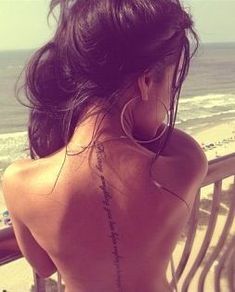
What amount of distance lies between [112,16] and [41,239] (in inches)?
23.1

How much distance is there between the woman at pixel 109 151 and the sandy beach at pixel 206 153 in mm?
5774

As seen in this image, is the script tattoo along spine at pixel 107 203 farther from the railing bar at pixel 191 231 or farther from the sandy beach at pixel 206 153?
the sandy beach at pixel 206 153

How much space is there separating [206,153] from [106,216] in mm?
18618

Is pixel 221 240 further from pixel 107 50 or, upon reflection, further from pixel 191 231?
pixel 107 50

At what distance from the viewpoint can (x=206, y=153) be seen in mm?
19359

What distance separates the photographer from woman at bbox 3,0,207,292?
1.04 meters

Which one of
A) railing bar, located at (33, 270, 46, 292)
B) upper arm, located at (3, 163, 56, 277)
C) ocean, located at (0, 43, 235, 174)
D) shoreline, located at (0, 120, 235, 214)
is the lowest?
ocean, located at (0, 43, 235, 174)

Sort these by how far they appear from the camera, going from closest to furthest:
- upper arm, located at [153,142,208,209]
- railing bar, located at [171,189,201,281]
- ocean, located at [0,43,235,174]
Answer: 1. upper arm, located at [153,142,208,209]
2. railing bar, located at [171,189,201,281]
3. ocean, located at [0,43,235,174]

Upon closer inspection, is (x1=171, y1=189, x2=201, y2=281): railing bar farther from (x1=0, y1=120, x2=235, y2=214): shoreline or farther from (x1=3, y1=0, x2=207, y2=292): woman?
(x1=0, y1=120, x2=235, y2=214): shoreline

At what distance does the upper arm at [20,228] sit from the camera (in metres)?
1.19

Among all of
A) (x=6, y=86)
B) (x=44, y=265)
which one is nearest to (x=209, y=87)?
(x=6, y=86)

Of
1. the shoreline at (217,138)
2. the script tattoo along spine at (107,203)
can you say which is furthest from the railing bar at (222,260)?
the shoreline at (217,138)

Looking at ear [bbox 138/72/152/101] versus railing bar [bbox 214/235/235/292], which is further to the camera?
railing bar [bbox 214/235/235/292]

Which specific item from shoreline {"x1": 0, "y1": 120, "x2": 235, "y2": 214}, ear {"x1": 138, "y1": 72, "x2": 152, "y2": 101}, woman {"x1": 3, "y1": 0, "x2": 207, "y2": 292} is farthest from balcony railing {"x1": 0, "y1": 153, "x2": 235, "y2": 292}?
shoreline {"x1": 0, "y1": 120, "x2": 235, "y2": 214}
